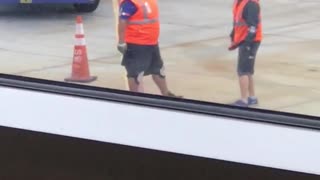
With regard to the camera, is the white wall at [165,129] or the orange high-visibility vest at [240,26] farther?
the orange high-visibility vest at [240,26]

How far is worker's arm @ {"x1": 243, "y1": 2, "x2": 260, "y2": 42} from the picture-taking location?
120 inches

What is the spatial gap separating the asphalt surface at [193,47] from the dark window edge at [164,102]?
86cm

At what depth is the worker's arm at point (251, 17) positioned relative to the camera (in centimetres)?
305

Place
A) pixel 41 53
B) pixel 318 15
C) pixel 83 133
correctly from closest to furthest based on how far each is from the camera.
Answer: pixel 83 133 < pixel 318 15 < pixel 41 53

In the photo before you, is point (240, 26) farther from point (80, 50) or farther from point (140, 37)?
point (80, 50)

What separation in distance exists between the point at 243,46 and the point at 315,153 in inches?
64.3

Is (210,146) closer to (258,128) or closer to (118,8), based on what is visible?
(258,128)

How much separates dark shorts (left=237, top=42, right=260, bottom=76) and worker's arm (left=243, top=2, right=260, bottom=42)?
106 mm

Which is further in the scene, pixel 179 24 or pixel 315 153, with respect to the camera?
pixel 179 24

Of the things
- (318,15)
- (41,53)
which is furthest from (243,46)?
(41,53)

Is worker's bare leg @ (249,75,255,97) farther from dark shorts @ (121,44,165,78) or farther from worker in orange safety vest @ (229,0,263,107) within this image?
dark shorts @ (121,44,165,78)

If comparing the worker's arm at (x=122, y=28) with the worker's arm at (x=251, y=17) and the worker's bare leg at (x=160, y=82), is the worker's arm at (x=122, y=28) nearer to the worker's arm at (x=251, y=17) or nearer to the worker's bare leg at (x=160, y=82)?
the worker's bare leg at (x=160, y=82)

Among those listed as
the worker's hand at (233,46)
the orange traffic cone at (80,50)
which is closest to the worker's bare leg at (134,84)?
the orange traffic cone at (80,50)

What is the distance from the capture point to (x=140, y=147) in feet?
6.63
